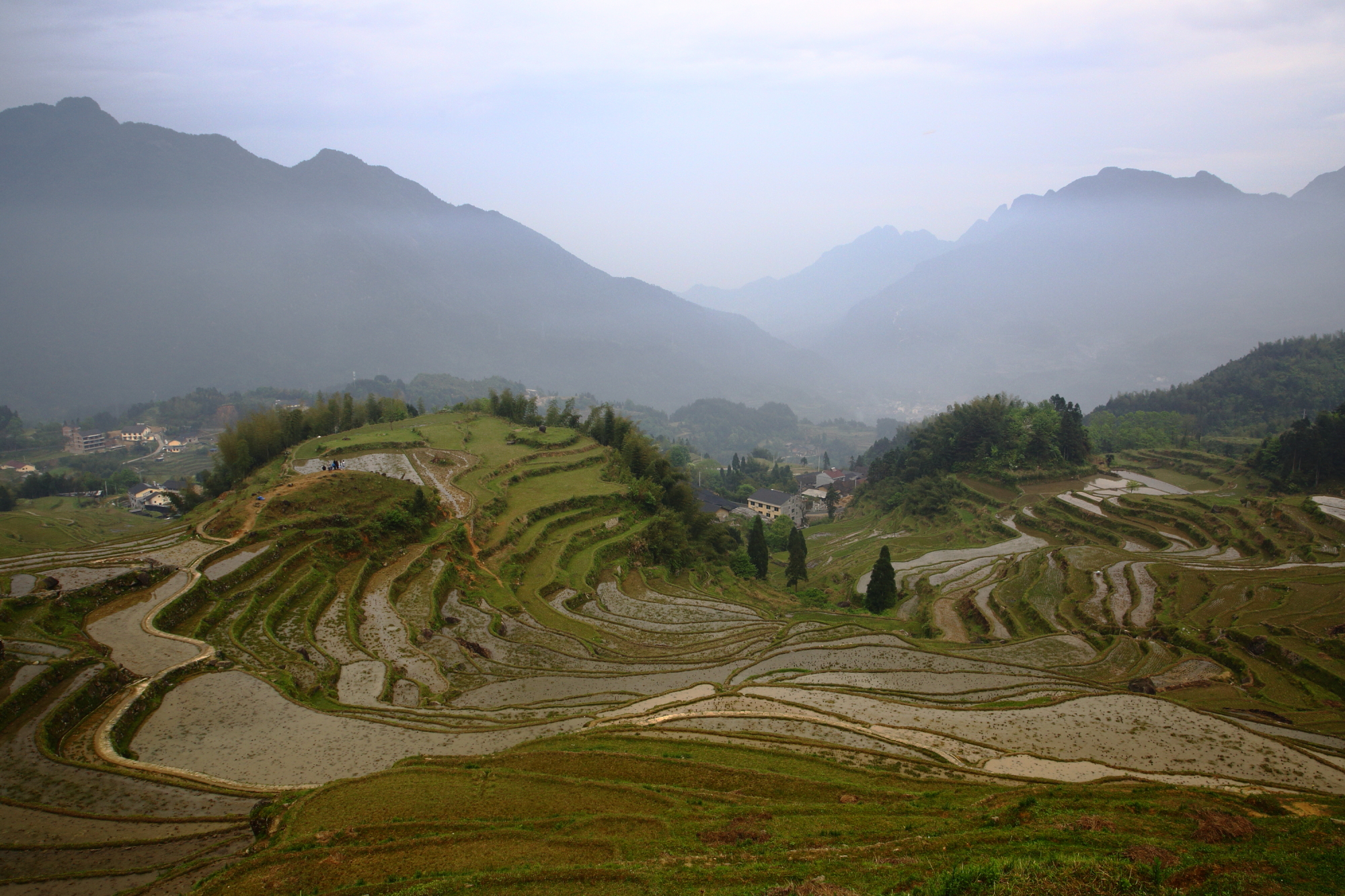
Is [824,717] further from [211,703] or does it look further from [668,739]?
[211,703]

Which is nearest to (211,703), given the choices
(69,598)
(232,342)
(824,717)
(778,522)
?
(69,598)

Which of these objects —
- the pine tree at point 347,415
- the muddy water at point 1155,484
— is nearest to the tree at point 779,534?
the muddy water at point 1155,484

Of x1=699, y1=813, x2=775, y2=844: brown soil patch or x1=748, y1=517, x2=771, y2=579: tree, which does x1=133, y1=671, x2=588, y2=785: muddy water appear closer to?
x1=699, y1=813, x2=775, y2=844: brown soil patch

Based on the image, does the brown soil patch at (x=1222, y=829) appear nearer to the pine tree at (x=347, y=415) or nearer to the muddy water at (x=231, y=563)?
the muddy water at (x=231, y=563)

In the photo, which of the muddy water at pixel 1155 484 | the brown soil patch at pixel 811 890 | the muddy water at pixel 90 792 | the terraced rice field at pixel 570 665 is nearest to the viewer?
the brown soil patch at pixel 811 890

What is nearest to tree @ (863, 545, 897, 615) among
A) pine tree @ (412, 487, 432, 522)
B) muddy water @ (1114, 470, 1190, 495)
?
pine tree @ (412, 487, 432, 522)

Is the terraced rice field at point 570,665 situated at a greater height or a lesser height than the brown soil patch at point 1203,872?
lesser

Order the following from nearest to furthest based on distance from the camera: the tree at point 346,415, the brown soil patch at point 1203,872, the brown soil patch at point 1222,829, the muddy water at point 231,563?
the brown soil patch at point 1203,872 < the brown soil patch at point 1222,829 < the muddy water at point 231,563 < the tree at point 346,415
